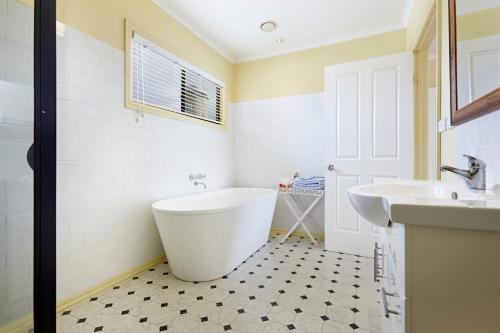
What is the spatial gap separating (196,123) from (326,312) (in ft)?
7.82

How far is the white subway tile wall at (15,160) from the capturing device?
1036 millimetres

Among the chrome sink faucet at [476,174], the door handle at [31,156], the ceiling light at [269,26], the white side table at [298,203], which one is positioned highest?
the ceiling light at [269,26]

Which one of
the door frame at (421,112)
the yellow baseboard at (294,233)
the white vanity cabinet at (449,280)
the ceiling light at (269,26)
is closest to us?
the white vanity cabinet at (449,280)

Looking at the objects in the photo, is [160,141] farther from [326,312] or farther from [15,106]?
[326,312]

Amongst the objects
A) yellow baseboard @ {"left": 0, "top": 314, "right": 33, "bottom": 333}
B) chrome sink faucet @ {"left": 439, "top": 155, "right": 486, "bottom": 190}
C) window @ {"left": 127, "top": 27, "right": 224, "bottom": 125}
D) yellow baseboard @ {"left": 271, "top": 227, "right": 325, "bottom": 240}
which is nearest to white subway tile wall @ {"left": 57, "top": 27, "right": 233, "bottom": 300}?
window @ {"left": 127, "top": 27, "right": 224, "bottom": 125}

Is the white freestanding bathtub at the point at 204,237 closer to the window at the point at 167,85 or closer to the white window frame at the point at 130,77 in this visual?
the white window frame at the point at 130,77

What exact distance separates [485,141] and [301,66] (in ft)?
8.60

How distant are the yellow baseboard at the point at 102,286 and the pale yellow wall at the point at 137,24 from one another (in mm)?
1987

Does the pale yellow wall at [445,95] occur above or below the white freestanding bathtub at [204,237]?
above

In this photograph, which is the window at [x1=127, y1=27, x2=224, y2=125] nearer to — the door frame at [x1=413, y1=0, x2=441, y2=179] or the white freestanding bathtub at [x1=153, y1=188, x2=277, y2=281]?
the white freestanding bathtub at [x1=153, y1=188, x2=277, y2=281]

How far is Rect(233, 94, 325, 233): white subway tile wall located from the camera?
323 centimetres

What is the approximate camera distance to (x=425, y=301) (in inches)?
22.1

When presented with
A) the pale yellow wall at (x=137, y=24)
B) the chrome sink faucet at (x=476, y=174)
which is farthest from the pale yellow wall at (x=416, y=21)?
the pale yellow wall at (x=137, y=24)

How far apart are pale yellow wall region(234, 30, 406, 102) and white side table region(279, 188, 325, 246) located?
53.9 inches
